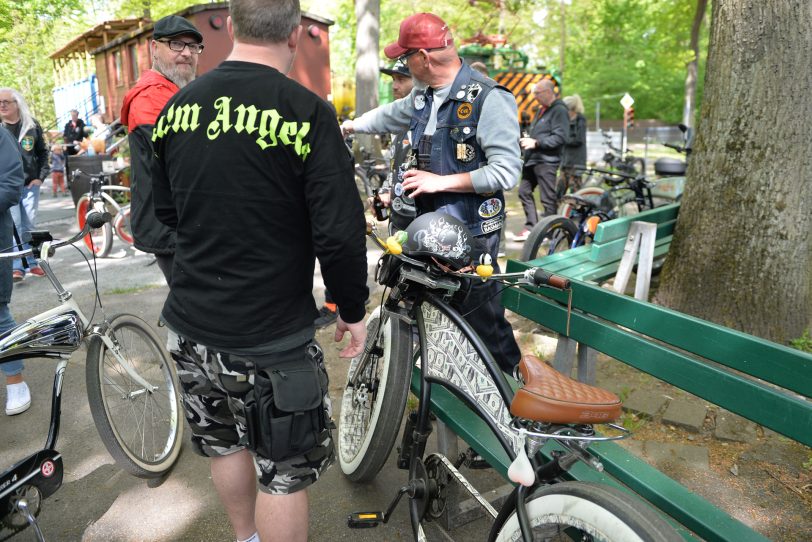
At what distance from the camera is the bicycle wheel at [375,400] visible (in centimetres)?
246

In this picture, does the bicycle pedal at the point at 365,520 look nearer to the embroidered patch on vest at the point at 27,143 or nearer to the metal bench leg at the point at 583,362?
the metal bench leg at the point at 583,362

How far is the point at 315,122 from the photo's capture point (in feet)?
5.57

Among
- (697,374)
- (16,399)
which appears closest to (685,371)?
(697,374)

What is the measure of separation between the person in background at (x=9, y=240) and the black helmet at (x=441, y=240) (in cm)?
249

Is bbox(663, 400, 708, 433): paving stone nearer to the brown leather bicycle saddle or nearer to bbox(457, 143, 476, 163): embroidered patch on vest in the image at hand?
bbox(457, 143, 476, 163): embroidered patch on vest

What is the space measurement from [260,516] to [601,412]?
1.14 m

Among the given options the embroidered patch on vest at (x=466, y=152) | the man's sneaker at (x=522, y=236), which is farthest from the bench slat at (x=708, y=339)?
the man's sneaker at (x=522, y=236)

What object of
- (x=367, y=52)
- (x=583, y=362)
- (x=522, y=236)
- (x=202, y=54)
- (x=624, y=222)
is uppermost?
(x=202, y=54)

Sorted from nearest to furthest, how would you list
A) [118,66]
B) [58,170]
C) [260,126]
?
1. [260,126]
2. [58,170]
3. [118,66]

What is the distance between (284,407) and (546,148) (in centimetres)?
607

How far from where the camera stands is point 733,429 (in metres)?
3.31

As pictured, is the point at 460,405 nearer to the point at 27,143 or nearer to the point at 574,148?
the point at 27,143

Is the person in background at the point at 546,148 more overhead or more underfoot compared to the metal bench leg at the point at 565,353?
more overhead

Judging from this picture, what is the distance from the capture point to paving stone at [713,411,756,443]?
Result: 3230mm
